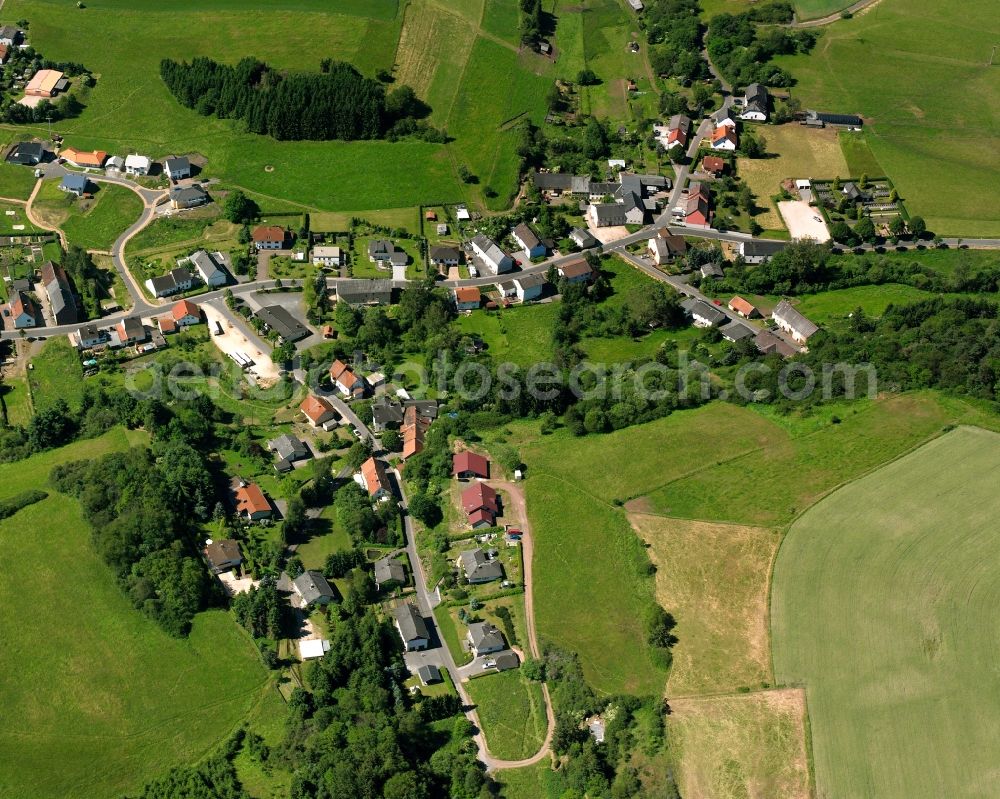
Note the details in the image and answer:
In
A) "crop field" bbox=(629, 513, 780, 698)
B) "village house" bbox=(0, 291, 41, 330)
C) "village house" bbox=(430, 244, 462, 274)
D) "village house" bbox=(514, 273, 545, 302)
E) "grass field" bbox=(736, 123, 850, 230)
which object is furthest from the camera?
"grass field" bbox=(736, 123, 850, 230)

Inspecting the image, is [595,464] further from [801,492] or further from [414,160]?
[414,160]

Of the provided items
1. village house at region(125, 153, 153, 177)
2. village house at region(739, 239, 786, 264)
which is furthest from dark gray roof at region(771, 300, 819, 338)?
village house at region(125, 153, 153, 177)

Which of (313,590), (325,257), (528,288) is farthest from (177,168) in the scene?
(313,590)

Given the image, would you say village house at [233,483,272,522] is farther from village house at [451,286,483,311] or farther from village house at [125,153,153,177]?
village house at [125,153,153,177]

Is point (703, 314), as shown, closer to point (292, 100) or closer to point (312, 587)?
point (312, 587)

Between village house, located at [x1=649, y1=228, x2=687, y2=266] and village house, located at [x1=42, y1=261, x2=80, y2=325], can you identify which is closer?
village house, located at [x1=42, y1=261, x2=80, y2=325]

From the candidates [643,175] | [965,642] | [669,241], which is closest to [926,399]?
[965,642]
